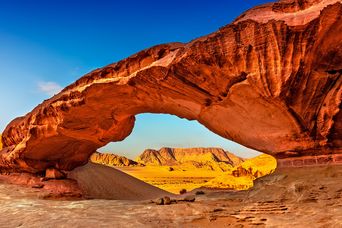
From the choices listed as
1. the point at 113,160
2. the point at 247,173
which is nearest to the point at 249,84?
the point at 247,173

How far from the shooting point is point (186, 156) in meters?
91.3

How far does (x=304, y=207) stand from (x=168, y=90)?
381cm

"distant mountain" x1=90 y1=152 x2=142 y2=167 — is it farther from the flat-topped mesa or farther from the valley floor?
the valley floor

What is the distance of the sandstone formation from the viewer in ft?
264

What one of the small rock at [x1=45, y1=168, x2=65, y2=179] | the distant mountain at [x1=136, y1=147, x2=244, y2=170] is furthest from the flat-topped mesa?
the distant mountain at [x1=136, y1=147, x2=244, y2=170]

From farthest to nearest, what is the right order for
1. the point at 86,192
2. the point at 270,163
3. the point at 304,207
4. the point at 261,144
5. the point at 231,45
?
the point at 270,163 → the point at 86,192 → the point at 261,144 → the point at 231,45 → the point at 304,207

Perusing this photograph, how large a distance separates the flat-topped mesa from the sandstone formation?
231 ft

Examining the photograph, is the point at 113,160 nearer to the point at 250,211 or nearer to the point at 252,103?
the point at 252,103

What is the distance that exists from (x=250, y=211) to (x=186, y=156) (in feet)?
283

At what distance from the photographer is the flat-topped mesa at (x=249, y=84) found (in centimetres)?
547

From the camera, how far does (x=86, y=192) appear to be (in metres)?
12.8

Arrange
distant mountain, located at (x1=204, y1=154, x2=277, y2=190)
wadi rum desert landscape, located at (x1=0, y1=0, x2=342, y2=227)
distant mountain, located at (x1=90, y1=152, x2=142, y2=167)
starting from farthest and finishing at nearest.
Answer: distant mountain, located at (x1=90, y1=152, x2=142, y2=167) < distant mountain, located at (x1=204, y1=154, x2=277, y2=190) < wadi rum desert landscape, located at (x1=0, y1=0, x2=342, y2=227)

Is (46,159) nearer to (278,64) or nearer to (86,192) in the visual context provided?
(86,192)

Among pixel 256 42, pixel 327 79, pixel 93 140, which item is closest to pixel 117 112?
pixel 93 140
